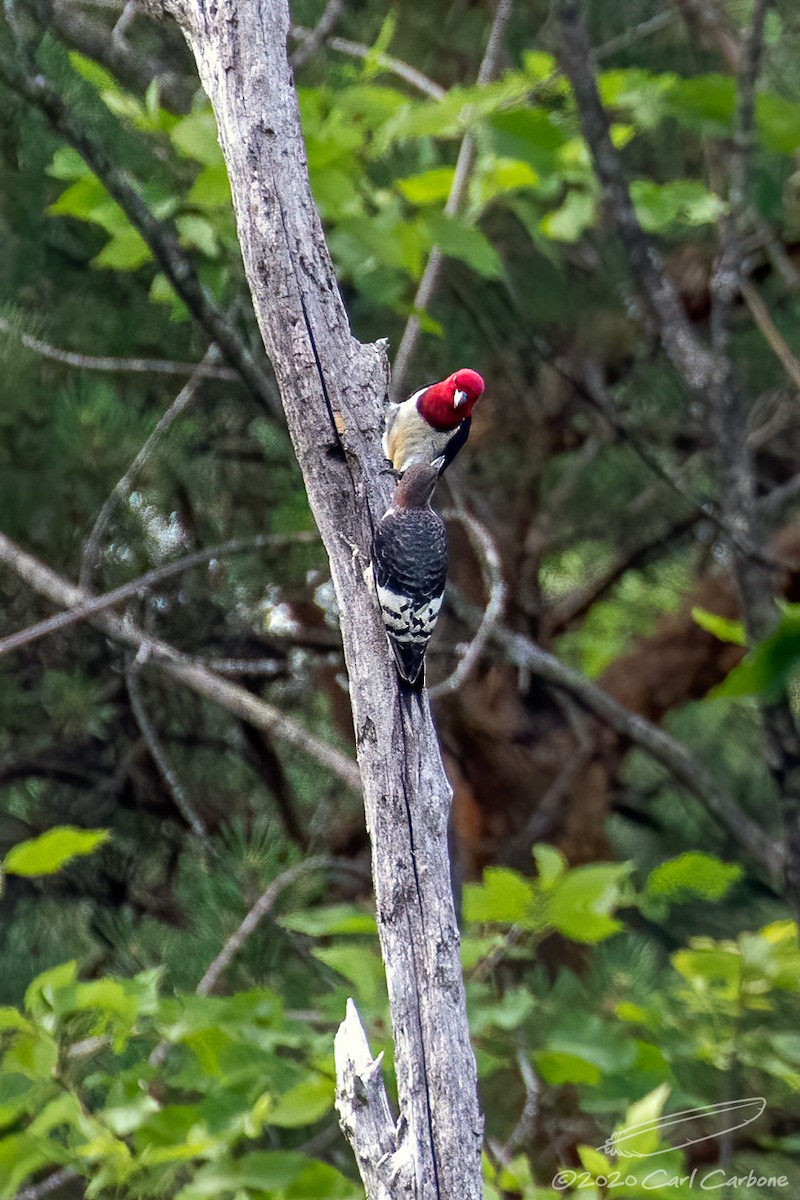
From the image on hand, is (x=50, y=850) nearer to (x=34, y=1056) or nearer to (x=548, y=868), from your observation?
(x=34, y=1056)

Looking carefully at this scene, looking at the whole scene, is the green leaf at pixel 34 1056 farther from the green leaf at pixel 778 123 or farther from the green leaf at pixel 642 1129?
the green leaf at pixel 778 123

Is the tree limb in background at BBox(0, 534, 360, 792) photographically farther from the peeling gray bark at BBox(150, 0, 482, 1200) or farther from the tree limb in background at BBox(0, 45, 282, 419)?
the peeling gray bark at BBox(150, 0, 482, 1200)

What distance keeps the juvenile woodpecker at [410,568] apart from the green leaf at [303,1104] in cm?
55

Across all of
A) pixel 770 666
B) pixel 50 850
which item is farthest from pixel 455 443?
pixel 770 666

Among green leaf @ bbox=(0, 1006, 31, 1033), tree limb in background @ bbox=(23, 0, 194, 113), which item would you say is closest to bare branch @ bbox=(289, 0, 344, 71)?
tree limb in background @ bbox=(23, 0, 194, 113)

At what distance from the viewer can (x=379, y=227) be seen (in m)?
1.54

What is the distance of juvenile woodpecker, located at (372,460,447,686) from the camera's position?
3.53ft

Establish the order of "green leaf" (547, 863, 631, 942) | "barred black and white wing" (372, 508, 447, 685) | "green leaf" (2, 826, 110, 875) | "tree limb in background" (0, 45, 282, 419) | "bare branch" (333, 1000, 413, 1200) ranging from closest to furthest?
"bare branch" (333, 1000, 413, 1200) → "barred black and white wing" (372, 508, 447, 685) → "green leaf" (2, 826, 110, 875) → "green leaf" (547, 863, 631, 942) → "tree limb in background" (0, 45, 282, 419)

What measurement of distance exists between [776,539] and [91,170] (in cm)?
136

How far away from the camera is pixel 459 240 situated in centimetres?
150

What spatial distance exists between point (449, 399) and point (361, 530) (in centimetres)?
36

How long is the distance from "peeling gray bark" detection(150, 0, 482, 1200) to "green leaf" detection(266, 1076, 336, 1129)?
0.32 meters

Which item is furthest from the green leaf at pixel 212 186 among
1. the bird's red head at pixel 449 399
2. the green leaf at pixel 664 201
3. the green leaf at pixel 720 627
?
the green leaf at pixel 720 627
